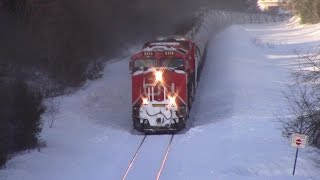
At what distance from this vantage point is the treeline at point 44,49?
60.0 ft

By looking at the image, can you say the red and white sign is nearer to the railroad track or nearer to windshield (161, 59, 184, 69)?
the railroad track

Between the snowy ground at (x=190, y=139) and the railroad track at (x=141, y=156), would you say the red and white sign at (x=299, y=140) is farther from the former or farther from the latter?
the railroad track at (x=141, y=156)

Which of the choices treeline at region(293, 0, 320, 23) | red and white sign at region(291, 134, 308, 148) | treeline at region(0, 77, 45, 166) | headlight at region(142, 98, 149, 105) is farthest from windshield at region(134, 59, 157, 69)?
treeline at region(293, 0, 320, 23)

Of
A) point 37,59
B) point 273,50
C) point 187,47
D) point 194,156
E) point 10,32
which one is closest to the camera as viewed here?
point 194,156

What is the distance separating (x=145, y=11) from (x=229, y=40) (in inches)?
344

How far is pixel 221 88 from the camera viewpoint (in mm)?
29406

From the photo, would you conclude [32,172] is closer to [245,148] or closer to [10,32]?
[245,148]

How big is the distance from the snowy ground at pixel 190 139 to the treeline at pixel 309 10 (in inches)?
1250

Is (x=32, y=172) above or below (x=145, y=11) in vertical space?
below

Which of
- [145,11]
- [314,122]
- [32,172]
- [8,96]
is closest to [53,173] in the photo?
[32,172]

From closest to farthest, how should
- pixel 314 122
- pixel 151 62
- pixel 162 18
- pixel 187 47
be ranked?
1. pixel 314 122
2. pixel 151 62
3. pixel 187 47
4. pixel 162 18

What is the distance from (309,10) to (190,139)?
51490 mm

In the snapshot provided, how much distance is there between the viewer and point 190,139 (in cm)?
2022

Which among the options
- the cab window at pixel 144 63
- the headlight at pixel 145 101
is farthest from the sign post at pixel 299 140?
the cab window at pixel 144 63
